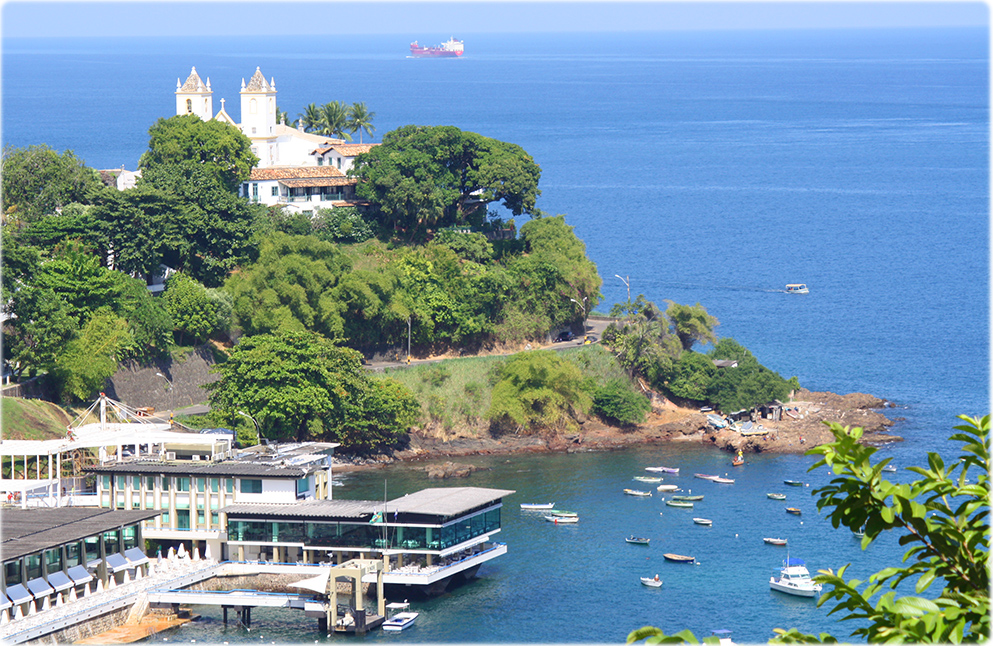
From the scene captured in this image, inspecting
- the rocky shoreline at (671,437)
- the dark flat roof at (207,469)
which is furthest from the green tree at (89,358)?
the rocky shoreline at (671,437)

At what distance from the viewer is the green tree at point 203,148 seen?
93812 millimetres

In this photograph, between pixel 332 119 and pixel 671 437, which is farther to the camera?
pixel 332 119

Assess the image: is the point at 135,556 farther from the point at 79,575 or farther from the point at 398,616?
the point at 398,616

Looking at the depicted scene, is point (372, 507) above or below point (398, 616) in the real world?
above

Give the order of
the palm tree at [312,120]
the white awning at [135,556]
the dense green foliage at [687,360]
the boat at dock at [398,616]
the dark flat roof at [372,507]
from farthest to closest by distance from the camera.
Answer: the palm tree at [312,120] → the dense green foliage at [687,360] → the dark flat roof at [372,507] → the white awning at [135,556] → the boat at dock at [398,616]

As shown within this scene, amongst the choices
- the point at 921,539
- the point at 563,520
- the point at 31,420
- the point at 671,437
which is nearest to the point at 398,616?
the point at 563,520

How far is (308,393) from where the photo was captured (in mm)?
76375

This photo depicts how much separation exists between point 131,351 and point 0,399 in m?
10.8

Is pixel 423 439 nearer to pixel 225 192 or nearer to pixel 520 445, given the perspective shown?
pixel 520 445

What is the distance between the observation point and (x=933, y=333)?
374ft

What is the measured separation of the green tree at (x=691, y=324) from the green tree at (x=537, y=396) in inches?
428

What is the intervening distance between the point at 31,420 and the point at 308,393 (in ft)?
48.0

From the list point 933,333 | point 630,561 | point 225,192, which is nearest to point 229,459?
point 630,561

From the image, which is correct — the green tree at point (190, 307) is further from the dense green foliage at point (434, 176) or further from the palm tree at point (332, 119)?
the palm tree at point (332, 119)
